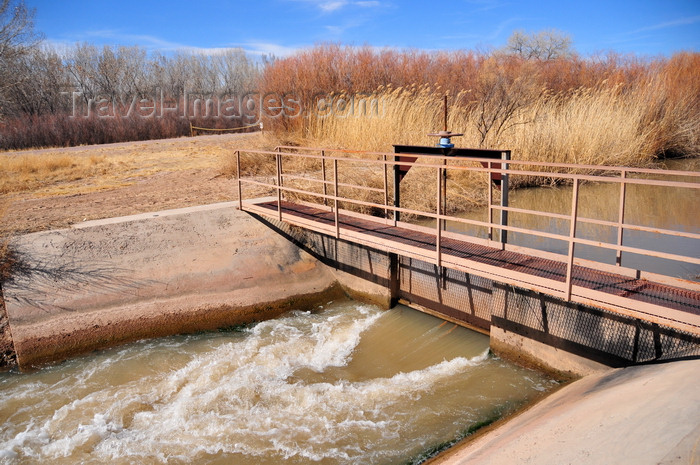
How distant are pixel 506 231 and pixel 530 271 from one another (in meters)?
1.52

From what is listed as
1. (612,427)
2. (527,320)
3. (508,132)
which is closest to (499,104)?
(508,132)

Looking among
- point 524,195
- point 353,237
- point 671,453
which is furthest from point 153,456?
point 524,195

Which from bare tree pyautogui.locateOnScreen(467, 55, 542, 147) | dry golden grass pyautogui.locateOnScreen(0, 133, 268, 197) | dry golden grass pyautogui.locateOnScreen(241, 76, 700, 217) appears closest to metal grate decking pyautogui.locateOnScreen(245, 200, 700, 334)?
dry golden grass pyautogui.locateOnScreen(241, 76, 700, 217)

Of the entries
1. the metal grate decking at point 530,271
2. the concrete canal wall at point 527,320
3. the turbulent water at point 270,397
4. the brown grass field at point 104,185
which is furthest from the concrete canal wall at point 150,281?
the brown grass field at point 104,185

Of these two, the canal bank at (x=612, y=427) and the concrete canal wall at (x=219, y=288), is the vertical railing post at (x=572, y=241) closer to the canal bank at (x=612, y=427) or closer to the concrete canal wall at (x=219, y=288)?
the concrete canal wall at (x=219, y=288)

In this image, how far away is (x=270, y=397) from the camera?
6.46 metres

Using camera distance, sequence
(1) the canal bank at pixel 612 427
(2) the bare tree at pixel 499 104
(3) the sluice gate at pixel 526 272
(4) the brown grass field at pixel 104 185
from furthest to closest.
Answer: (2) the bare tree at pixel 499 104 → (4) the brown grass field at pixel 104 185 → (3) the sluice gate at pixel 526 272 → (1) the canal bank at pixel 612 427

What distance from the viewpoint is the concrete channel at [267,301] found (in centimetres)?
439

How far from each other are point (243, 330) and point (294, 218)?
2.14 m

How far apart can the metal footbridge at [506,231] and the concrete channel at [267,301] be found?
1.47ft

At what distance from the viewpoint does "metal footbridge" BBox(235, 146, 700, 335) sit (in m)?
5.32

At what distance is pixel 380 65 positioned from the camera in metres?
20.7

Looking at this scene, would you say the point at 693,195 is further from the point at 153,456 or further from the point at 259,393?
the point at 153,456

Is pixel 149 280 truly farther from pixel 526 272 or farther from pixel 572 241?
pixel 572 241
